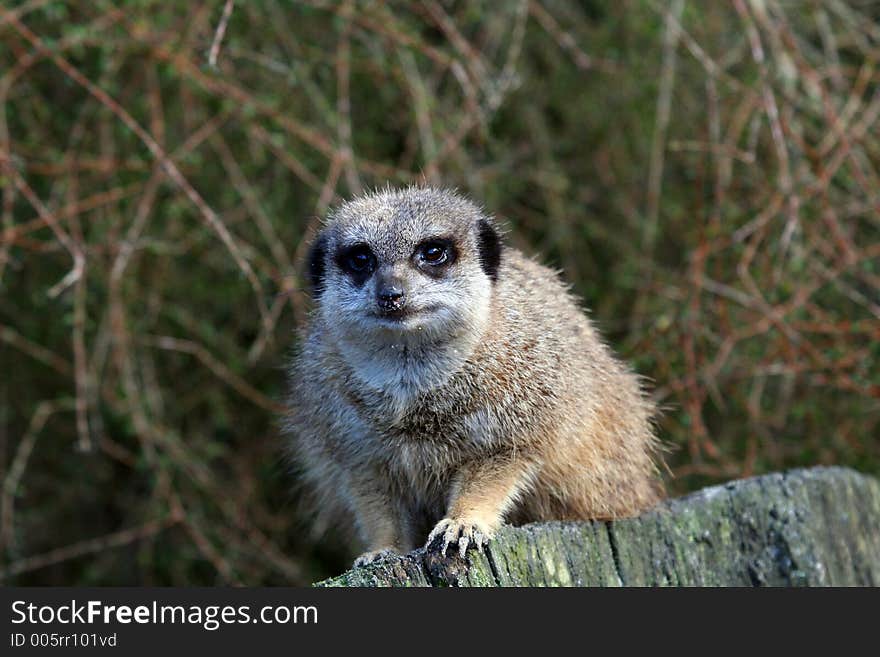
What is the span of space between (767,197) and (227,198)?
2.52 meters

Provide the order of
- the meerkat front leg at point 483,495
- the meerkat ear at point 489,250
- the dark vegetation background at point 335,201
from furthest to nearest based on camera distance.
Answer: the dark vegetation background at point 335,201 → the meerkat ear at point 489,250 → the meerkat front leg at point 483,495

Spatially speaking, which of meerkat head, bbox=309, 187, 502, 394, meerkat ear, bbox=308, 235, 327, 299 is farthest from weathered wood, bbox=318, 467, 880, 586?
meerkat ear, bbox=308, 235, 327, 299

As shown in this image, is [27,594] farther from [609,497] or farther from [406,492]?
[609,497]

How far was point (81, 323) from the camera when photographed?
16.2ft

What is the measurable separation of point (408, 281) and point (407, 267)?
86 millimetres

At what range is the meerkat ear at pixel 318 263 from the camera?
13.3 feet

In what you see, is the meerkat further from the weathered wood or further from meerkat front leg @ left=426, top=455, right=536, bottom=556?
the weathered wood

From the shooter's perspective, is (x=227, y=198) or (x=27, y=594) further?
(x=227, y=198)

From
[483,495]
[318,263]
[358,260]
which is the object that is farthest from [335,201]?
[483,495]

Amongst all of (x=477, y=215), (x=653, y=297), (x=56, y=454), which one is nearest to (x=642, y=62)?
(x=653, y=297)

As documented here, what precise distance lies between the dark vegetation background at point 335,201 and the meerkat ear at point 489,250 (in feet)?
2.77

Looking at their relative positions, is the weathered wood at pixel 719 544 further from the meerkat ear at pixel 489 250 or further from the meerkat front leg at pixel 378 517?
the meerkat ear at pixel 489 250

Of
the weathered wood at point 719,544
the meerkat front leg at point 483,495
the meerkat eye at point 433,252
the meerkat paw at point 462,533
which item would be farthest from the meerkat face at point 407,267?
the weathered wood at point 719,544

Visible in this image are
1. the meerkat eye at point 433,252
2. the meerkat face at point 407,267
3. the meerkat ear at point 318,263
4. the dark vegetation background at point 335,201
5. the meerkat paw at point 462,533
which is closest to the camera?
the meerkat paw at point 462,533
